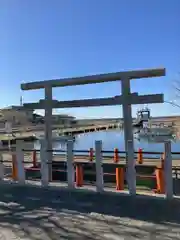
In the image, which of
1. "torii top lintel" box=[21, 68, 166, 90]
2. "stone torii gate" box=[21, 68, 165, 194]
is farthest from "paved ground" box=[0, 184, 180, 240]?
"torii top lintel" box=[21, 68, 166, 90]

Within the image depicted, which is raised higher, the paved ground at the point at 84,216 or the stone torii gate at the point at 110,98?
the stone torii gate at the point at 110,98

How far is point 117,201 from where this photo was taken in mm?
6223

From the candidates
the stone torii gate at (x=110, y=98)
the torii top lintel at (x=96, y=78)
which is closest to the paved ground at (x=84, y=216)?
the stone torii gate at (x=110, y=98)

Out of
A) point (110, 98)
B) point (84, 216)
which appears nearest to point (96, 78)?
point (110, 98)

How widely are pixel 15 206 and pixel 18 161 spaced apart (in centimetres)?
201

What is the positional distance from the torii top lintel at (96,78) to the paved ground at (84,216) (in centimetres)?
316

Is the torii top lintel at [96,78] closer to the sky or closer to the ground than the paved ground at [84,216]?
closer to the sky

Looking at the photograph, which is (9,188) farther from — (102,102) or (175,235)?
(175,235)

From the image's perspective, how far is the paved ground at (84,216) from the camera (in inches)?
178

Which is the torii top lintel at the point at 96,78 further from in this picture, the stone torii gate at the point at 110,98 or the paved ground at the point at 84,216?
the paved ground at the point at 84,216

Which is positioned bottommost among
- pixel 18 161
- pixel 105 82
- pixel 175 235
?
pixel 175 235

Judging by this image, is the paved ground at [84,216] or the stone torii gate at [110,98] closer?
the paved ground at [84,216]

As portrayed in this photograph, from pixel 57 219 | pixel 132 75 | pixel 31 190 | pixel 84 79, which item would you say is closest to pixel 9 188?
pixel 31 190

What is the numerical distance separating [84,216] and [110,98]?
3.83m
